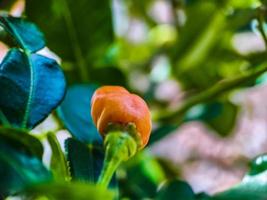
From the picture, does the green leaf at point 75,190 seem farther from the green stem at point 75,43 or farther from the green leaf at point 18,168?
the green stem at point 75,43

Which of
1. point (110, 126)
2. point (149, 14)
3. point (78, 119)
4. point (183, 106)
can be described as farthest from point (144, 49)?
point (110, 126)

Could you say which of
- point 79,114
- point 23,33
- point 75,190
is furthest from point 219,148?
point 75,190

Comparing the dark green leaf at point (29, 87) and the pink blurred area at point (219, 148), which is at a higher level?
the dark green leaf at point (29, 87)

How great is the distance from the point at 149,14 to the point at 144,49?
0.12 meters

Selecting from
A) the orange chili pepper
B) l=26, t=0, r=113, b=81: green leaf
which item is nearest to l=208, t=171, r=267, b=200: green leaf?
the orange chili pepper

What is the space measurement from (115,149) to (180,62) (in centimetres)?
52

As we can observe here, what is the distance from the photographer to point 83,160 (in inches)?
17.4

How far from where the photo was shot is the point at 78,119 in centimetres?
53

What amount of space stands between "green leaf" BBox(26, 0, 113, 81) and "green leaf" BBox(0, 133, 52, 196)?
0.83 feet

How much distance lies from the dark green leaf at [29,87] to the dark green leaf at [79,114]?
7 centimetres

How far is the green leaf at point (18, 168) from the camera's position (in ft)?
1.09

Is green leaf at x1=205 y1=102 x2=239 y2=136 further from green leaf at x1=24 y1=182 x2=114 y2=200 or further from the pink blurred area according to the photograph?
green leaf at x1=24 y1=182 x2=114 y2=200

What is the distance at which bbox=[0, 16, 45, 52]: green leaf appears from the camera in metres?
0.44

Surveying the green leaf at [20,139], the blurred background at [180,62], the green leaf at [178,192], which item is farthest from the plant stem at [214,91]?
the green leaf at [20,139]
